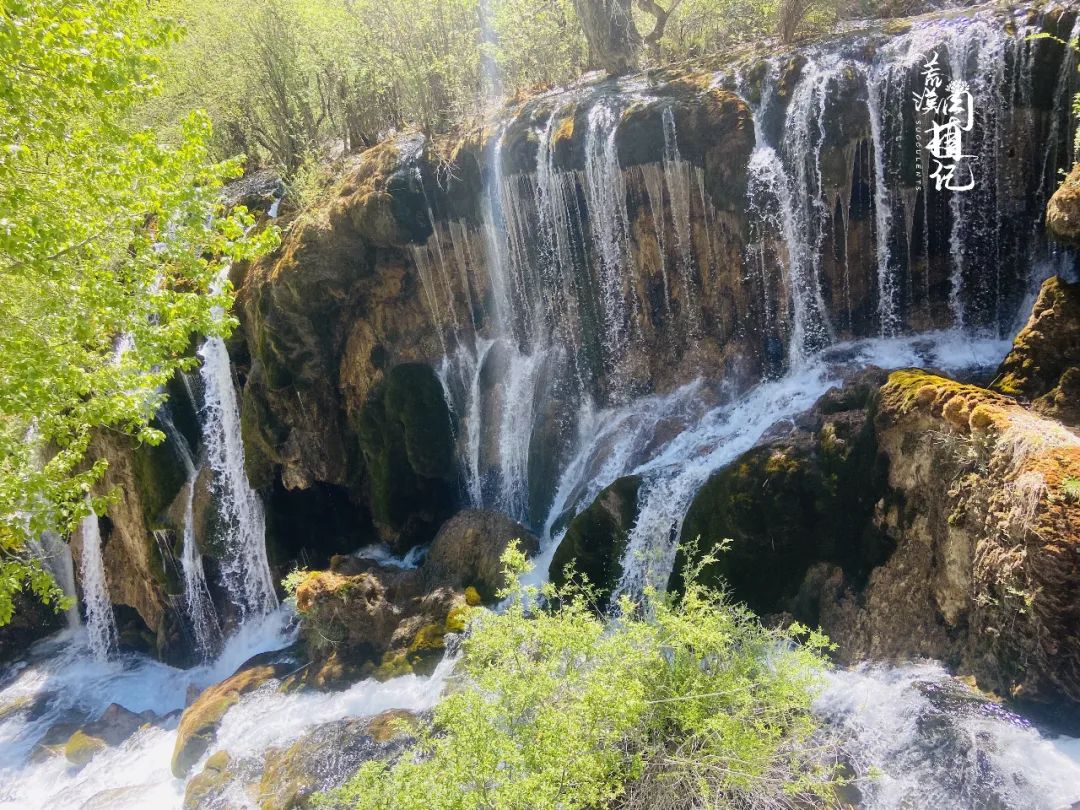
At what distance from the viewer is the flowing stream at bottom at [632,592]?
Result: 6.07 m

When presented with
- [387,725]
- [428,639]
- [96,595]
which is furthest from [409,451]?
A: [96,595]

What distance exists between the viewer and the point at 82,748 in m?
12.4

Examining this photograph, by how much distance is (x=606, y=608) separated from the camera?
993 cm

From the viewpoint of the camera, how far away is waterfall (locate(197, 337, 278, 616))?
574 inches

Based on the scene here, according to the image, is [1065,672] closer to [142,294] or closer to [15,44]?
[142,294]

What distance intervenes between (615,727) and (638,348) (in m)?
7.80

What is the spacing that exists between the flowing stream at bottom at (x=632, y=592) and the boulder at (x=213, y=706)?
0.19 meters

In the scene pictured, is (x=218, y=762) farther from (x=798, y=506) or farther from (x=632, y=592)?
(x=798, y=506)

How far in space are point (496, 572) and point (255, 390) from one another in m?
6.57

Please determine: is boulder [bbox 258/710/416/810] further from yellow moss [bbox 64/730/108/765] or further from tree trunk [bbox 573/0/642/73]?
tree trunk [bbox 573/0/642/73]

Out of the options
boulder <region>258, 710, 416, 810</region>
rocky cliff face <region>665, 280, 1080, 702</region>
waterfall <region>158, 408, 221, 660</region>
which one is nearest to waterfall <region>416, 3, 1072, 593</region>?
rocky cliff face <region>665, 280, 1080, 702</region>

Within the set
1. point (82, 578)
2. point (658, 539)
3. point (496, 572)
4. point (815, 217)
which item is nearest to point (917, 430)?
point (658, 539)

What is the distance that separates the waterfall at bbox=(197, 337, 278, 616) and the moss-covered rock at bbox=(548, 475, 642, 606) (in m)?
7.58

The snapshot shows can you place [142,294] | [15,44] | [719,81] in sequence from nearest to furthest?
[15,44] → [142,294] → [719,81]
